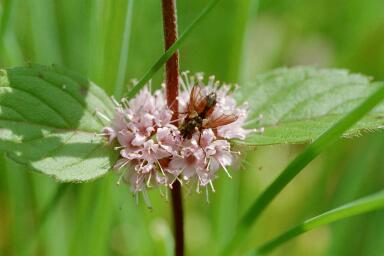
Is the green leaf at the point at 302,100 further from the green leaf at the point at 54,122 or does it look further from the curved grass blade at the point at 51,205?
the curved grass blade at the point at 51,205

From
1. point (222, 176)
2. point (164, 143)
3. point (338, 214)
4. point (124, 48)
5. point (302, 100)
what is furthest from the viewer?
point (222, 176)

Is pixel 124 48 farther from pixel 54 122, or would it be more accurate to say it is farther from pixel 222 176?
pixel 222 176

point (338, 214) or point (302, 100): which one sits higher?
point (302, 100)

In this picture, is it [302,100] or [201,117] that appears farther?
[302,100]

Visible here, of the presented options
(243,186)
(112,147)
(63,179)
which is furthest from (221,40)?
(63,179)

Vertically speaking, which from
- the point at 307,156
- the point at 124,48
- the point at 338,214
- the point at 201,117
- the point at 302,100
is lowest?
the point at 338,214

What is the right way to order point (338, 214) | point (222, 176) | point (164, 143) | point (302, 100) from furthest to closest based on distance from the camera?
point (222, 176), point (302, 100), point (164, 143), point (338, 214)

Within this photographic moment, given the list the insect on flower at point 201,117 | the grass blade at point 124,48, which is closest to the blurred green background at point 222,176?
the grass blade at point 124,48

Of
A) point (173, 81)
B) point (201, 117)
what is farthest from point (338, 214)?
point (173, 81)
